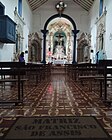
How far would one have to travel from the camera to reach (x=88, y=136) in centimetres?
273

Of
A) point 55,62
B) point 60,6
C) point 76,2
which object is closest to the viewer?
point 60,6

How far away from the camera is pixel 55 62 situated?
88.0 feet

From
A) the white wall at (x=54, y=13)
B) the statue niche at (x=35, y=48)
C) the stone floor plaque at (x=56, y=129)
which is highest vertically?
the white wall at (x=54, y=13)

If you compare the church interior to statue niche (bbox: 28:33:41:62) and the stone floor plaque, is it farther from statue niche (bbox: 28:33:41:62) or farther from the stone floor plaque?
the stone floor plaque

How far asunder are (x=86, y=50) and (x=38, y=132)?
21134mm

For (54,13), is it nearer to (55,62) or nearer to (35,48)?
(35,48)

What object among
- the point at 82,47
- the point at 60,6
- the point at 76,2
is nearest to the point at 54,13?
the point at 60,6

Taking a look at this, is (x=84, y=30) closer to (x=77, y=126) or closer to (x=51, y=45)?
(x=51, y=45)

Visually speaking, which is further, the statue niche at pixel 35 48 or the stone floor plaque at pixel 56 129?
the statue niche at pixel 35 48

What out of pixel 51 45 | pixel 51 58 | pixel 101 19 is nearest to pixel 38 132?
pixel 101 19

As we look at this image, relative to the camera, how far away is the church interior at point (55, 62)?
4.52 metres

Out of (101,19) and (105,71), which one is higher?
(101,19)

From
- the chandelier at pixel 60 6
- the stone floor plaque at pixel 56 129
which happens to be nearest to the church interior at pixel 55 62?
the chandelier at pixel 60 6

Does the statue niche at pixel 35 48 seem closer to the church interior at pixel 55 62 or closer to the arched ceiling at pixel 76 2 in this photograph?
the church interior at pixel 55 62
